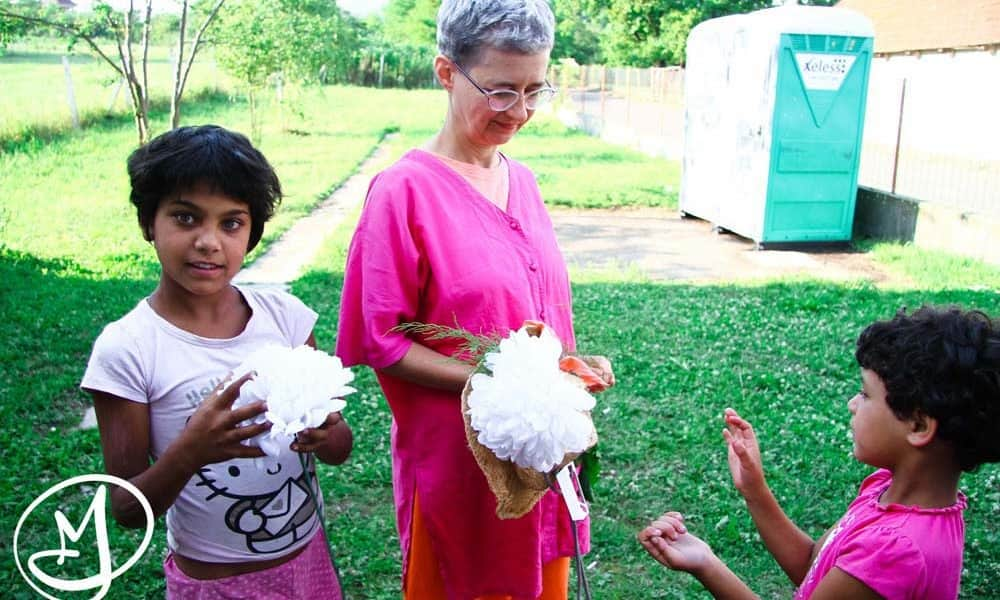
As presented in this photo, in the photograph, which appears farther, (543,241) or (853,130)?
(853,130)

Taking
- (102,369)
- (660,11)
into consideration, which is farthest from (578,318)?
(660,11)

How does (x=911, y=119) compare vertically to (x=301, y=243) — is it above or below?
above

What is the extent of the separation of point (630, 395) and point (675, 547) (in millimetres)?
3526

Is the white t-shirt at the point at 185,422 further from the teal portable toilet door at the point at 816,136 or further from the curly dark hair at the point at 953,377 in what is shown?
the teal portable toilet door at the point at 816,136

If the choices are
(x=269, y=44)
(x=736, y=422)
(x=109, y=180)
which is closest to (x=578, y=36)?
(x=269, y=44)

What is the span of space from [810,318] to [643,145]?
14.0 metres

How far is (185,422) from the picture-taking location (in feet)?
6.02

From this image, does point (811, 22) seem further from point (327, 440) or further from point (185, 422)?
point (185, 422)

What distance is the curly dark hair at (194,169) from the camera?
73.6 inches

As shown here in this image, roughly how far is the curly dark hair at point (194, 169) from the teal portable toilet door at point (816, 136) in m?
8.90

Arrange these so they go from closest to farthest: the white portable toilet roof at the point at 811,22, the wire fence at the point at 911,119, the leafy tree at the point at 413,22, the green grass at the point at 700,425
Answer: the green grass at the point at 700,425, the white portable toilet roof at the point at 811,22, the wire fence at the point at 911,119, the leafy tree at the point at 413,22

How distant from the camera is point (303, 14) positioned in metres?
21.4

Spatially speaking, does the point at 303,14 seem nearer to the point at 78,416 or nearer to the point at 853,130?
the point at 853,130


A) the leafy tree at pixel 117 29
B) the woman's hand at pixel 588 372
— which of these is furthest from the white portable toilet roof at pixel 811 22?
the woman's hand at pixel 588 372
